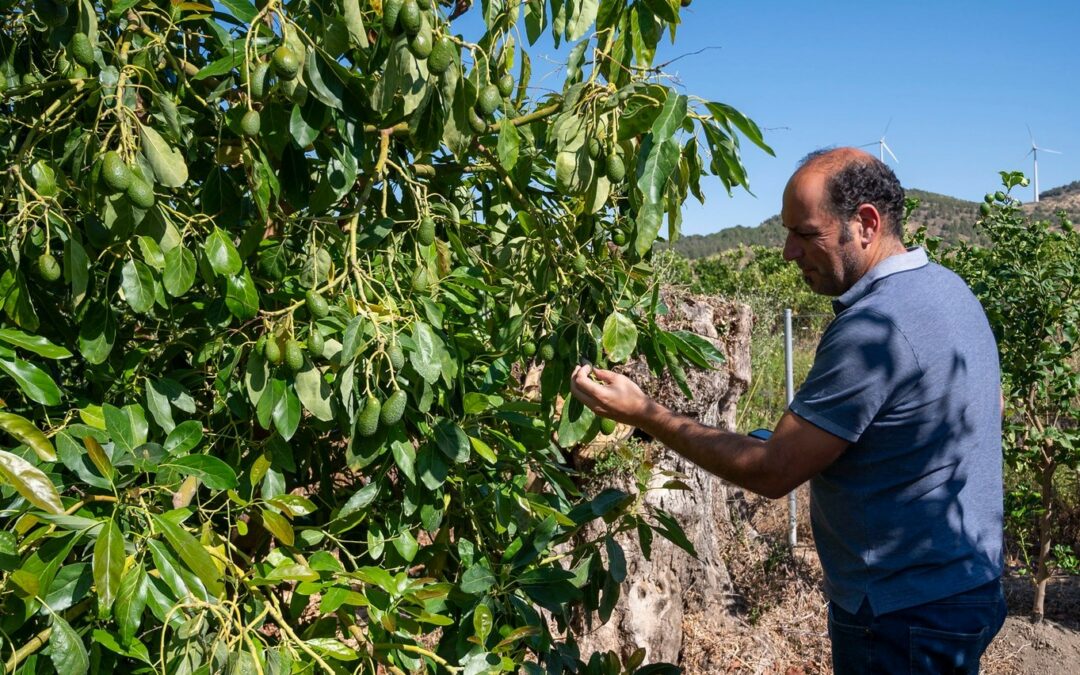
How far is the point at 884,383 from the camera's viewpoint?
1836mm

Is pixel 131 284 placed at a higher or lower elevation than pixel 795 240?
lower

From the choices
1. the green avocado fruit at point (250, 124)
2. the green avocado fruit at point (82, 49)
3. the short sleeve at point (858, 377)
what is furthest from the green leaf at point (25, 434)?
the short sleeve at point (858, 377)

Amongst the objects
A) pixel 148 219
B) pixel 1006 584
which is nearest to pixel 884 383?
pixel 148 219

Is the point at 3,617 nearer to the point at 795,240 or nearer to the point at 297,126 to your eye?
the point at 297,126

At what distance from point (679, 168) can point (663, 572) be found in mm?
2790

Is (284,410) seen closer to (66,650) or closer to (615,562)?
(66,650)

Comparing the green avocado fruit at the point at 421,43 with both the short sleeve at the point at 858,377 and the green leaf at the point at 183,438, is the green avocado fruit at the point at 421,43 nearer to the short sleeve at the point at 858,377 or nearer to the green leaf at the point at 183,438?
the green leaf at the point at 183,438

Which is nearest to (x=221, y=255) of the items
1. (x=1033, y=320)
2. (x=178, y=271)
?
(x=178, y=271)

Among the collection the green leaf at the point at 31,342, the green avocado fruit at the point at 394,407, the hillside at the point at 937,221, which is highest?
the hillside at the point at 937,221

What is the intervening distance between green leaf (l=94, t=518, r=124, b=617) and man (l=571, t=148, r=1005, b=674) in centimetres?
94

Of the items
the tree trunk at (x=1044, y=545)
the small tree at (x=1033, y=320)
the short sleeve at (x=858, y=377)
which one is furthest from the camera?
the tree trunk at (x=1044, y=545)

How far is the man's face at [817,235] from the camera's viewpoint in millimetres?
2016

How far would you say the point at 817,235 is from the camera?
2.04 m

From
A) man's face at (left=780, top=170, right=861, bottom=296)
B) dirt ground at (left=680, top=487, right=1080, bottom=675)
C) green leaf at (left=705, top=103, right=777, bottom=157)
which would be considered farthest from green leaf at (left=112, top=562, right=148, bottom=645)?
dirt ground at (left=680, top=487, right=1080, bottom=675)
